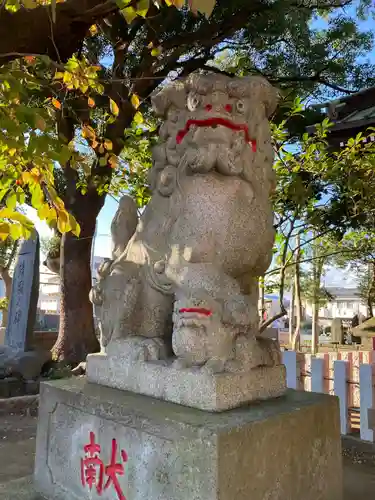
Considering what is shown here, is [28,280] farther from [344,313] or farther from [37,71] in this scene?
[344,313]

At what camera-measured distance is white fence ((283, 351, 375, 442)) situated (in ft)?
13.0

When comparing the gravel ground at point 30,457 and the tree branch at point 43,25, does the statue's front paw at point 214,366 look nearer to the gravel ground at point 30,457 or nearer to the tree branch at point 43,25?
the gravel ground at point 30,457

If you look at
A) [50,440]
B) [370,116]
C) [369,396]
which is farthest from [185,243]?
[370,116]

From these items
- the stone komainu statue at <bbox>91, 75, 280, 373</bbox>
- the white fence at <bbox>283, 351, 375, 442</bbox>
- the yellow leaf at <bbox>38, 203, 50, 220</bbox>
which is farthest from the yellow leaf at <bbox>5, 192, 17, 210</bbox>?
the white fence at <bbox>283, 351, 375, 442</bbox>

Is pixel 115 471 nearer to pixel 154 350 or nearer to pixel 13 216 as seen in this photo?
pixel 154 350

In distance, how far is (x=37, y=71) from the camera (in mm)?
4051

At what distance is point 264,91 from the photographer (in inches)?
87.1

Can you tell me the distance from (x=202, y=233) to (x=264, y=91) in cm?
79

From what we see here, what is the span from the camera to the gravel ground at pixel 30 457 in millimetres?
2576

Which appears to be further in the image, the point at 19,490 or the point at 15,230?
the point at 19,490

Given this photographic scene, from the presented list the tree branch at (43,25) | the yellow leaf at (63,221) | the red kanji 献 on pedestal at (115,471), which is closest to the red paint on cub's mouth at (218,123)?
the yellow leaf at (63,221)

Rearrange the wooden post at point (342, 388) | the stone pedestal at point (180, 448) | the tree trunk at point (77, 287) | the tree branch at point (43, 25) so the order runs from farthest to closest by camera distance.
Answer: the tree trunk at point (77, 287) → the wooden post at point (342, 388) → the tree branch at point (43, 25) → the stone pedestal at point (180, 448)

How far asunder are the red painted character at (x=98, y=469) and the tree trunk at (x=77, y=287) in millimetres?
4681

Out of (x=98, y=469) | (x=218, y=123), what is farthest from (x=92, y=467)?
(x=218, y=123)
